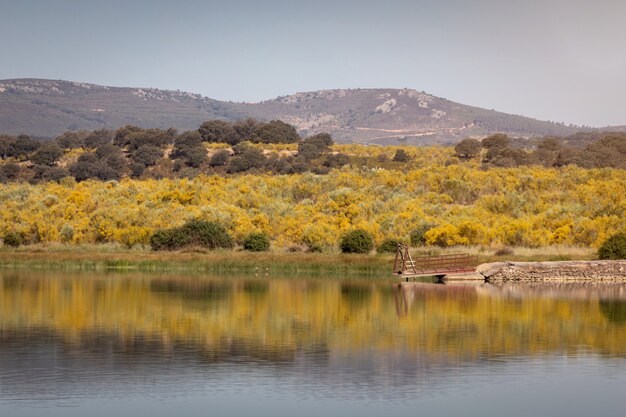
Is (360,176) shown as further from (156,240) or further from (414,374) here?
(414,374)

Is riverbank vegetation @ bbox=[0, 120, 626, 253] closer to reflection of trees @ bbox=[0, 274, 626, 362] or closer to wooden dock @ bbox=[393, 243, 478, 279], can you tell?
wooden dock @ bbox=[393, 243, 478, 279]

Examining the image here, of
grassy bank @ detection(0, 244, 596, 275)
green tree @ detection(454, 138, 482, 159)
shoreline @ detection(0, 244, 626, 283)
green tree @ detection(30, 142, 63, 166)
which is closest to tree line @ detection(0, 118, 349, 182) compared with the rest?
green tree @ detection(30, 142, 63, 166)

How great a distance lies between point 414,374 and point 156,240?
33751 millimetres

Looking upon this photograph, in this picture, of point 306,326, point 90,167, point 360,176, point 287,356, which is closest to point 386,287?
point 306,326

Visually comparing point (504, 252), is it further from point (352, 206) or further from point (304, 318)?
point (304, 318)

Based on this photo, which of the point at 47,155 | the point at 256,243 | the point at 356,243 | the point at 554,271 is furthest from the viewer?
the point at 47,155

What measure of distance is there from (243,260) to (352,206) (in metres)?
16.8

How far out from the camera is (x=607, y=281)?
4297 cm

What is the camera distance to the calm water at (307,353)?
1675 cm

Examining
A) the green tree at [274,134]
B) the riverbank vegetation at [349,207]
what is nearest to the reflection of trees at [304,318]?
the riverbank vegetation at [349,207]

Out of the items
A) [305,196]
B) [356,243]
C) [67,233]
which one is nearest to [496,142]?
[305,196]

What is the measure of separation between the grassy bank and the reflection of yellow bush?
4.34 metres

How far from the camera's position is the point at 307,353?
21.6 meters

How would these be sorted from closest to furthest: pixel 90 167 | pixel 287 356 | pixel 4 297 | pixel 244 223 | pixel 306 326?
pixel 287 356 < pixel 306 326 < pixel 4 297 < pixel 244 223 < pixel 90 167
